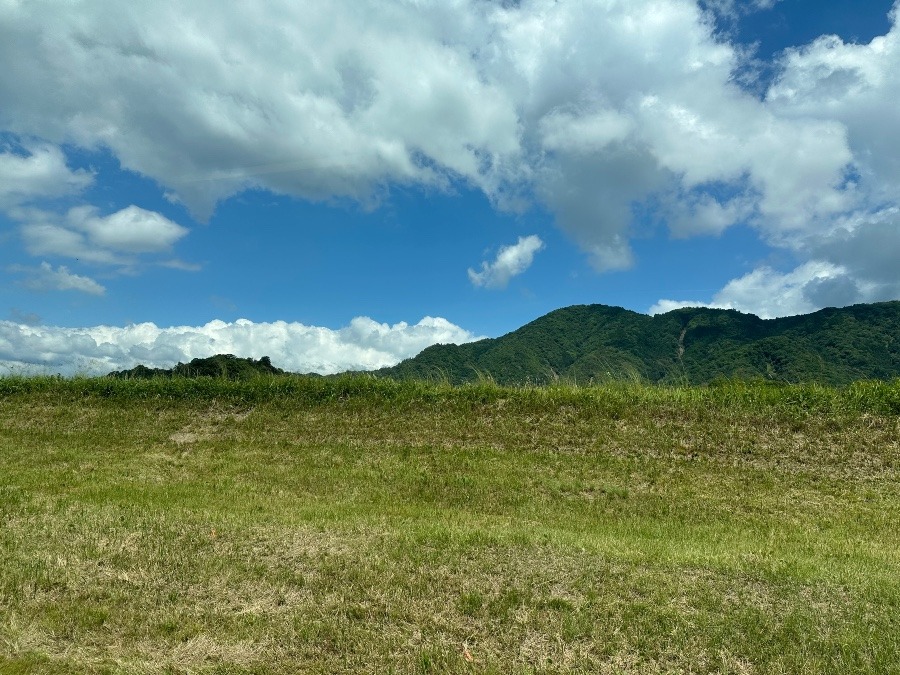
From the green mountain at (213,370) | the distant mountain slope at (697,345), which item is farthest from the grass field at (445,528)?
the distant mountain slope at (697,345)

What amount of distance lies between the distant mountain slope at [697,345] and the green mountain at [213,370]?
26.3m

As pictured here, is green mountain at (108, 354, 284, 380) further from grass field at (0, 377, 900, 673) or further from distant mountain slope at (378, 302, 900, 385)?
distant mountain slope at (378, 302, 900, 385)

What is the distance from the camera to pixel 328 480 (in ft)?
41.4

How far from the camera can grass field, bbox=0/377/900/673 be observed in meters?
5.34

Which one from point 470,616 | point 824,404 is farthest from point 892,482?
point 470,616

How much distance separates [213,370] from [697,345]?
319 ft

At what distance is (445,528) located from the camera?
888 centimetres

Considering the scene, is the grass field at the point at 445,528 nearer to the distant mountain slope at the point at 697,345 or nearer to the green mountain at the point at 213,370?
the green mountain at the point at 213,370

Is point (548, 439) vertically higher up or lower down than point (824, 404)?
lower down

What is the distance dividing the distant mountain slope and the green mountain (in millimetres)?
26349

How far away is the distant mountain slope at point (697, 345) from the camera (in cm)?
6938

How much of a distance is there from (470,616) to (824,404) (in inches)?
542

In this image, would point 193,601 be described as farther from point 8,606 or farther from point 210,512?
point 210,512

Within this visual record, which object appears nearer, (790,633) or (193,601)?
(790,633)
